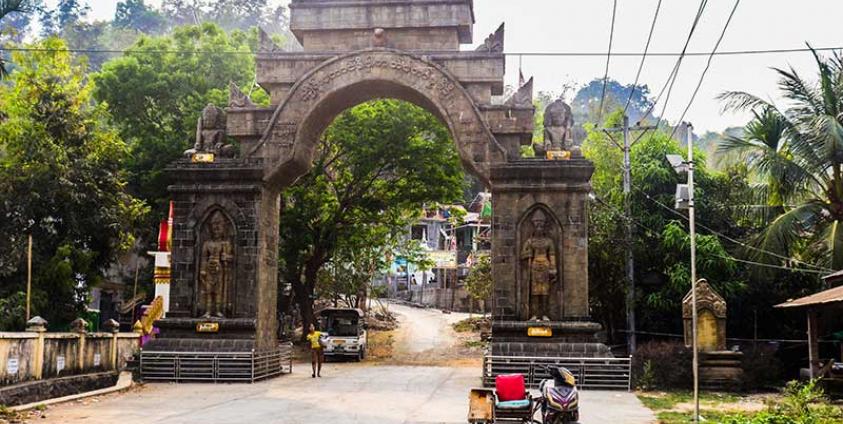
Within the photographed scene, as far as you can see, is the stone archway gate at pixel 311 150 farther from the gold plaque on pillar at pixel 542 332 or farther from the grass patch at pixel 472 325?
the grass patch at pixel 472 325

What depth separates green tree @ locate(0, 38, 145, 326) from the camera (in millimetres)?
21812

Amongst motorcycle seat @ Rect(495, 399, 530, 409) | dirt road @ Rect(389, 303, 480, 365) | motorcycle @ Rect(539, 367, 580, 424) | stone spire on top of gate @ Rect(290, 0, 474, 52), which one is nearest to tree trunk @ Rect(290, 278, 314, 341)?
dirt road @ Rect(389, 303, 480, 365)

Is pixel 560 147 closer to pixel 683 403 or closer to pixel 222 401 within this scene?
pixel 683 403

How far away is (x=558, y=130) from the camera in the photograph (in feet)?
59.6

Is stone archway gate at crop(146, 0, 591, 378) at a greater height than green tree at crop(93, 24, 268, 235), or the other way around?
green tree at crop(93, 24, 268, 235)

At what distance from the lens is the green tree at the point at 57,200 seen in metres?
21.8

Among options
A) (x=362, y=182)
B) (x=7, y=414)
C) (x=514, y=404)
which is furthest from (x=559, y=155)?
(x=362, y=182)

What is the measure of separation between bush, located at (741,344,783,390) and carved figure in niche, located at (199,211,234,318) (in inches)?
454

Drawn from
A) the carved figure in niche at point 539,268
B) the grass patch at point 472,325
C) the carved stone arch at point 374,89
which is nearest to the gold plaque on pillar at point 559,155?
the carved stone arch at point 374,89

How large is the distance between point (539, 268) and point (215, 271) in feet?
23.4

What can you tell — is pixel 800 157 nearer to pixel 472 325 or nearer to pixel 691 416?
pixel 691 416

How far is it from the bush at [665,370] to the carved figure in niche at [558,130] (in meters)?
4.82

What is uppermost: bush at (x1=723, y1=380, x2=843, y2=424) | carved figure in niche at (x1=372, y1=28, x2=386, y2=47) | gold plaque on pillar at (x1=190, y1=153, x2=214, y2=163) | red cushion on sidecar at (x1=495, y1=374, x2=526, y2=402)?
carved figure in niche at (x1=372, y1=28, x2=386, y2=47)

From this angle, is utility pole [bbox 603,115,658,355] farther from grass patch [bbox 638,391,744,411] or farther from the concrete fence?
the concrete fence
